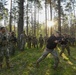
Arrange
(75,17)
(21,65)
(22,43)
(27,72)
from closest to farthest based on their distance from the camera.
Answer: (27,72) → (21,65) → (22,43) → (75,17)

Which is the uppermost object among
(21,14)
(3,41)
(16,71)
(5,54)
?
Answer: (21,14)

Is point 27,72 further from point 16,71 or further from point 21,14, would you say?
point 21,14

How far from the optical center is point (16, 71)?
10109 mm

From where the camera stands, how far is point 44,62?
11680mm

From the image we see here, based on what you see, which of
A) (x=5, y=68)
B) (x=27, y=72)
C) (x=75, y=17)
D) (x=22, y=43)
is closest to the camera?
(x=27, y=72)

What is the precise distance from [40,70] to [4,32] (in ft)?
8.49

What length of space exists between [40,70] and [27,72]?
27.8 inches

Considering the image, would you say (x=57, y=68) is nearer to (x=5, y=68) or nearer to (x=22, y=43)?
(x=5, y=68)

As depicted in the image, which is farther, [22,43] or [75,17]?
[75,17]

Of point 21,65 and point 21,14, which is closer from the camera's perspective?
point 21,65

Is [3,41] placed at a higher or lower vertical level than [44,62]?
higher

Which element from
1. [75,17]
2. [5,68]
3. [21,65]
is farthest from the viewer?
[75,17]

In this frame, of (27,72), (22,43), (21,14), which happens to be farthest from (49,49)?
(21,14)

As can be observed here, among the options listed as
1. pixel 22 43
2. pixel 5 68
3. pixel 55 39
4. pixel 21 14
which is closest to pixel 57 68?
pixel 55 39
